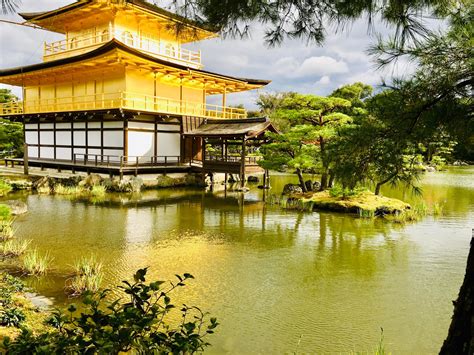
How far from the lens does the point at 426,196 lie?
17.7 metres

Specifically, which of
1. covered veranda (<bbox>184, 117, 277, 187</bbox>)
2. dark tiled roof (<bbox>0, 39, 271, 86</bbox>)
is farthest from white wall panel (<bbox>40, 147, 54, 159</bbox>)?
covered veranda (<bbox>184, 117, 277, 187</bbox>)

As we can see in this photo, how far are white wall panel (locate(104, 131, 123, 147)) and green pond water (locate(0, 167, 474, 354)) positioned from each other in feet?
20.7

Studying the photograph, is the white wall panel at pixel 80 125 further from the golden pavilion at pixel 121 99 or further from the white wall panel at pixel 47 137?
the white wall panel at pixel 47 137

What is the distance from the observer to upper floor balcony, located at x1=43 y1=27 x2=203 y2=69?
882 inches

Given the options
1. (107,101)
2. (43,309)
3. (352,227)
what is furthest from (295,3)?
(107,101)

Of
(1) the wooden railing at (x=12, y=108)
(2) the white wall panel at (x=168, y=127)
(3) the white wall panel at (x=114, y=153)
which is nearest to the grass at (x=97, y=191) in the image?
(3) the white wall panel at (x=114, y=153)

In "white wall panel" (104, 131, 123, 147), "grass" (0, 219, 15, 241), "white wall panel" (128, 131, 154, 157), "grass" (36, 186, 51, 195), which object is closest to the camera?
"grass" (0, 219, 15, 241)

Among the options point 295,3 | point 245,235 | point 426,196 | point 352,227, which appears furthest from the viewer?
point 426,196

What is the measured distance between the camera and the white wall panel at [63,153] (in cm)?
2330

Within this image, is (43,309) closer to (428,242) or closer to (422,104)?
(422,104)

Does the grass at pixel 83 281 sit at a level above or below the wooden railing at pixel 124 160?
below

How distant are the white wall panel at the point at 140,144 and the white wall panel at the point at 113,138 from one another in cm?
54

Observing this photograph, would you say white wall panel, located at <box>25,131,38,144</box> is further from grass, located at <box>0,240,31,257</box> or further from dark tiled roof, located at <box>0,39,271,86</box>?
grass, located at <box>0,240,31,257</box>

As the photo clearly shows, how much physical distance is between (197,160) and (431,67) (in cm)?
2030
